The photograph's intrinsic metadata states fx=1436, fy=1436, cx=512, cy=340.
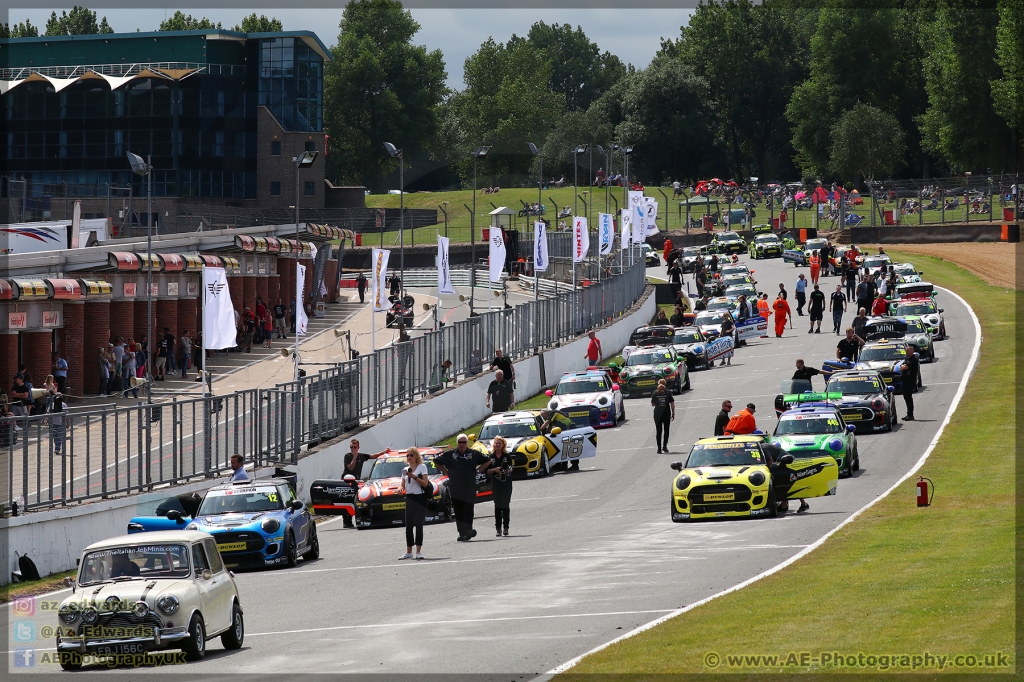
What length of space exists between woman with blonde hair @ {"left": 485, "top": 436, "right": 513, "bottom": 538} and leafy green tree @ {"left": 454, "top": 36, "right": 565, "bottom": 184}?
122185 mm

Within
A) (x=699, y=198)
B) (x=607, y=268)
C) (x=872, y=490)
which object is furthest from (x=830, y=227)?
(x=872, y=490)

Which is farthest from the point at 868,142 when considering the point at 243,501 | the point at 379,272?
the point at 243,501

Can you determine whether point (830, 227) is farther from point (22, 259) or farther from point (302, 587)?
point (302, 587)

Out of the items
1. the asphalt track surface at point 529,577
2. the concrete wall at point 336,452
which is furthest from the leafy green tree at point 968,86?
the asphalt track surface at point 529,577

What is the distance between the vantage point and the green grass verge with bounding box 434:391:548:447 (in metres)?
35.1

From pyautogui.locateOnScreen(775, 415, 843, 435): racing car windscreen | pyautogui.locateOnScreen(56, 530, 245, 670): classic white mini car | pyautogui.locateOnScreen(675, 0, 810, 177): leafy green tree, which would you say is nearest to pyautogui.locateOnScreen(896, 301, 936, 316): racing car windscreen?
pyautogui.locateOnScreen(775, 415, 843, 435): racing car windscreen

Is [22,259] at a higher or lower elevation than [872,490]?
higher

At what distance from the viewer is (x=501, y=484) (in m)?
20.8

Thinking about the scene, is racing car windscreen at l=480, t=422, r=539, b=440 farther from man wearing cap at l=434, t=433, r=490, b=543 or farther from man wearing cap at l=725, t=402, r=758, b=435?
man wearing cap at l=434, t=433, r=490, b=543

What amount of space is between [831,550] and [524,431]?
13.6 meters

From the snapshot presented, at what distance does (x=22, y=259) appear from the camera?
1618 inches

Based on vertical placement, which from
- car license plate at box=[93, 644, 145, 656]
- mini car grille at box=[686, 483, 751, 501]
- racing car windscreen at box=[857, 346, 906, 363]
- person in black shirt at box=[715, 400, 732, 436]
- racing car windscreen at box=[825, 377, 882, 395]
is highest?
racing car windscreen at box=[857, 346, 906, 363]

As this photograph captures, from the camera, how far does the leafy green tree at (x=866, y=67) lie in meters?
118

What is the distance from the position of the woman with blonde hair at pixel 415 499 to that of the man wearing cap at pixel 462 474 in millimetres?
942
